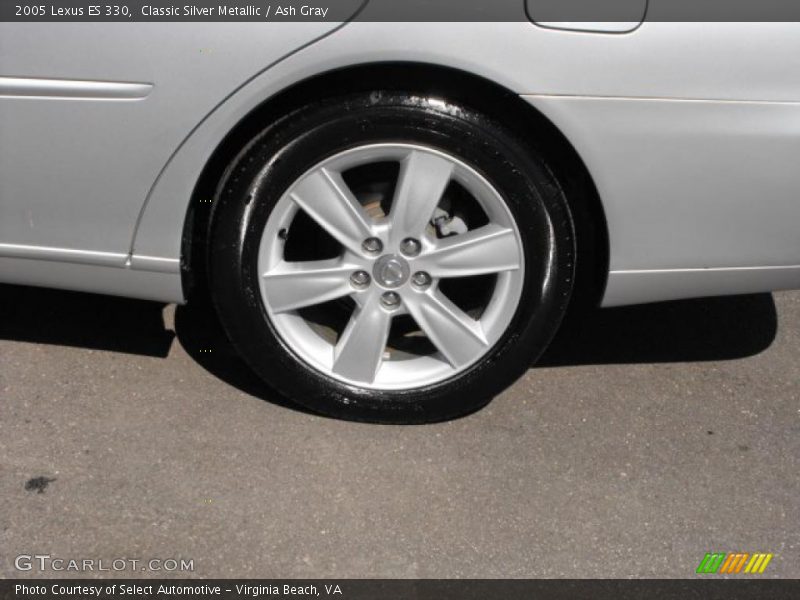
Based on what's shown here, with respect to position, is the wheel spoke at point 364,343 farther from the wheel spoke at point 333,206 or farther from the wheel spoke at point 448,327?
the wheel spoke at point 333,206

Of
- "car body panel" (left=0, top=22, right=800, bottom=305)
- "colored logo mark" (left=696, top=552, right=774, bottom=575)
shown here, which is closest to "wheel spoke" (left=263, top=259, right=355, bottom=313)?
"car body panel" (left=0, top=22, right=800, bottom=305)

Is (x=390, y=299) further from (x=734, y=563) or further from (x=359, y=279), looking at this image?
(x=734, y=563)

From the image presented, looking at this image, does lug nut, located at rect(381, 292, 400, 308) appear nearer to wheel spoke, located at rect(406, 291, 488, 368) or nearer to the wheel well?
wheel spoke, located at rect(406, 291, 488, 368)

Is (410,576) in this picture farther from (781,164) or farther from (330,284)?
(781,164)

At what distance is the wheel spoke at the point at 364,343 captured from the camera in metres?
2.96

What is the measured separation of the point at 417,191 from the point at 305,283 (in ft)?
1.27

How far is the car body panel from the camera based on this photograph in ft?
8.47

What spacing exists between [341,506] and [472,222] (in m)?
0.81

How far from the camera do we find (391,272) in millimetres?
2908

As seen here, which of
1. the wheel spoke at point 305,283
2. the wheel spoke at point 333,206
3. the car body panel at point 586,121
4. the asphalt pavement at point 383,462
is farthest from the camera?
the wheel spoke at point 305,283

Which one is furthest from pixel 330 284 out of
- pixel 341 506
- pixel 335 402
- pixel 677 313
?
pixel 677 313

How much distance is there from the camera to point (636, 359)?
3.47m

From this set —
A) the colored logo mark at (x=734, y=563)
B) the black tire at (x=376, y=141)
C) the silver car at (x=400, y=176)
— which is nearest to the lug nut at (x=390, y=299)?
the silver car at (x=400, y=176)

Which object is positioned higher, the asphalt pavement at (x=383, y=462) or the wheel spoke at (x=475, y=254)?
the wheel spoke at (x=475, y=254)
